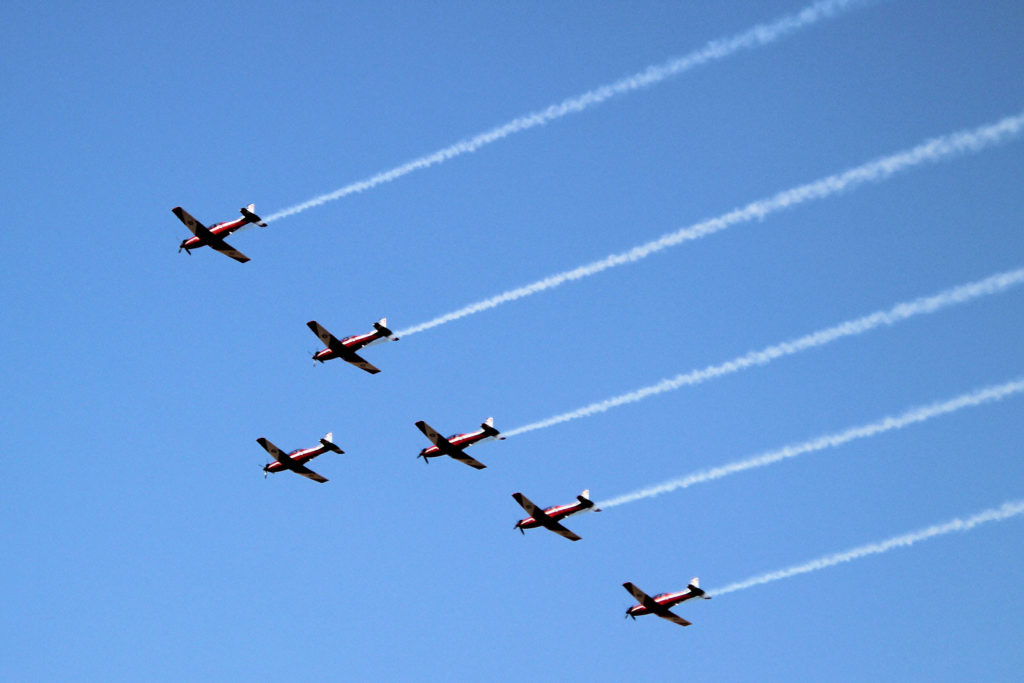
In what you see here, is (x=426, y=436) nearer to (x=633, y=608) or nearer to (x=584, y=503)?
(x=584, y=503)

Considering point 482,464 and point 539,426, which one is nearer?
point 539,426

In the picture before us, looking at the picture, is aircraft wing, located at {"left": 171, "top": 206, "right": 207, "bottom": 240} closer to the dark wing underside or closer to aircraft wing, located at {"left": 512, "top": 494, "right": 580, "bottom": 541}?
the dark wing underside

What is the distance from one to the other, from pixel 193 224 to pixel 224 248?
2.11 meters

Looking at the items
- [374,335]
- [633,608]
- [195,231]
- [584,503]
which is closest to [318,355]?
[374,335]

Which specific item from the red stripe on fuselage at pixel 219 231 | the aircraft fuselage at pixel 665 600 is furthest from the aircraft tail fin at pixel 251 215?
the aircraft fuselage at pixel 665 600

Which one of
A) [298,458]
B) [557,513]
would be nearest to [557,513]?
[557,513]

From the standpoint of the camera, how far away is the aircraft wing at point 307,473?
91875 millimetres

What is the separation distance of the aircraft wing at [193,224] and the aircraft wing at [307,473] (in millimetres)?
14246

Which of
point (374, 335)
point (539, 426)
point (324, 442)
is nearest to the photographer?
point (539, 426)

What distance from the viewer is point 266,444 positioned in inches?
3583

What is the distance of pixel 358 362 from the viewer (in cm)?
8650

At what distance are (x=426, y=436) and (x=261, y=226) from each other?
13896 millimetres

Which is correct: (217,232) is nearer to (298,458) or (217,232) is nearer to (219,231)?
(219,231)

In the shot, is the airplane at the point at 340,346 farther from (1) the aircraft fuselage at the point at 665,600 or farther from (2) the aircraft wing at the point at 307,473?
(1) the aircraft fuselage at the point at 665,600
